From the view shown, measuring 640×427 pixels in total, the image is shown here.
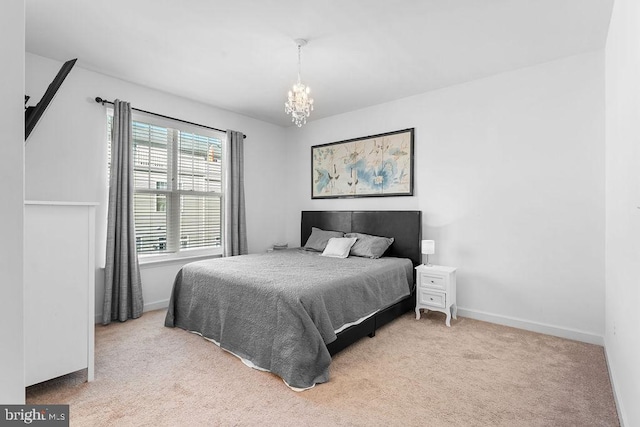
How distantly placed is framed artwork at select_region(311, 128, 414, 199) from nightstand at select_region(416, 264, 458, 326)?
1051 mm

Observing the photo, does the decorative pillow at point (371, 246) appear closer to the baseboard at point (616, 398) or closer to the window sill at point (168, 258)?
the window sill at point (168, 258)

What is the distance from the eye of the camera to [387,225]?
162 inches

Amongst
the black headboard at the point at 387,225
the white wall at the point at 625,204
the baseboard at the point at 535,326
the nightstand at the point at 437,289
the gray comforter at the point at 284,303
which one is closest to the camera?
the white wall at the point at 625,204

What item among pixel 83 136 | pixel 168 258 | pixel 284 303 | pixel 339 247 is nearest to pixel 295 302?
pixel 284 303

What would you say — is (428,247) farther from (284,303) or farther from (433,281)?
(284,303)

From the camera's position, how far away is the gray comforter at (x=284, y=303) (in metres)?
2.22

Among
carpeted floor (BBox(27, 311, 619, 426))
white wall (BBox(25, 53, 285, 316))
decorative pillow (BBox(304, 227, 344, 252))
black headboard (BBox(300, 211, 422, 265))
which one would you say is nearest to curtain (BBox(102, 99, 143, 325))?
white wall (BBox(25, 53, 285, 316))

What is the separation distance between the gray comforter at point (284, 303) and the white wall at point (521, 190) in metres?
0.85

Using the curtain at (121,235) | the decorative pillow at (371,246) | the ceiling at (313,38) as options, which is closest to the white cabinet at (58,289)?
the curtain at (121,235)

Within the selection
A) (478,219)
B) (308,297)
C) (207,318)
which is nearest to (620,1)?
(478,219)

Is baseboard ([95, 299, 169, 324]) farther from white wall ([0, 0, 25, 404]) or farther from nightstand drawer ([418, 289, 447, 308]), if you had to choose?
white wall ([0, 0, 25, 404])

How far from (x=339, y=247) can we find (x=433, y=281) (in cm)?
116

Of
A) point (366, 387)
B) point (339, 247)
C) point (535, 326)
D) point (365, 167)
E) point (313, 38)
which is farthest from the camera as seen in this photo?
point (365, 167)

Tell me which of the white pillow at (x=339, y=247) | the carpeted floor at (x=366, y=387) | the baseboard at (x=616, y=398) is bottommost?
the carpeted floor at (x=366, y=387)
